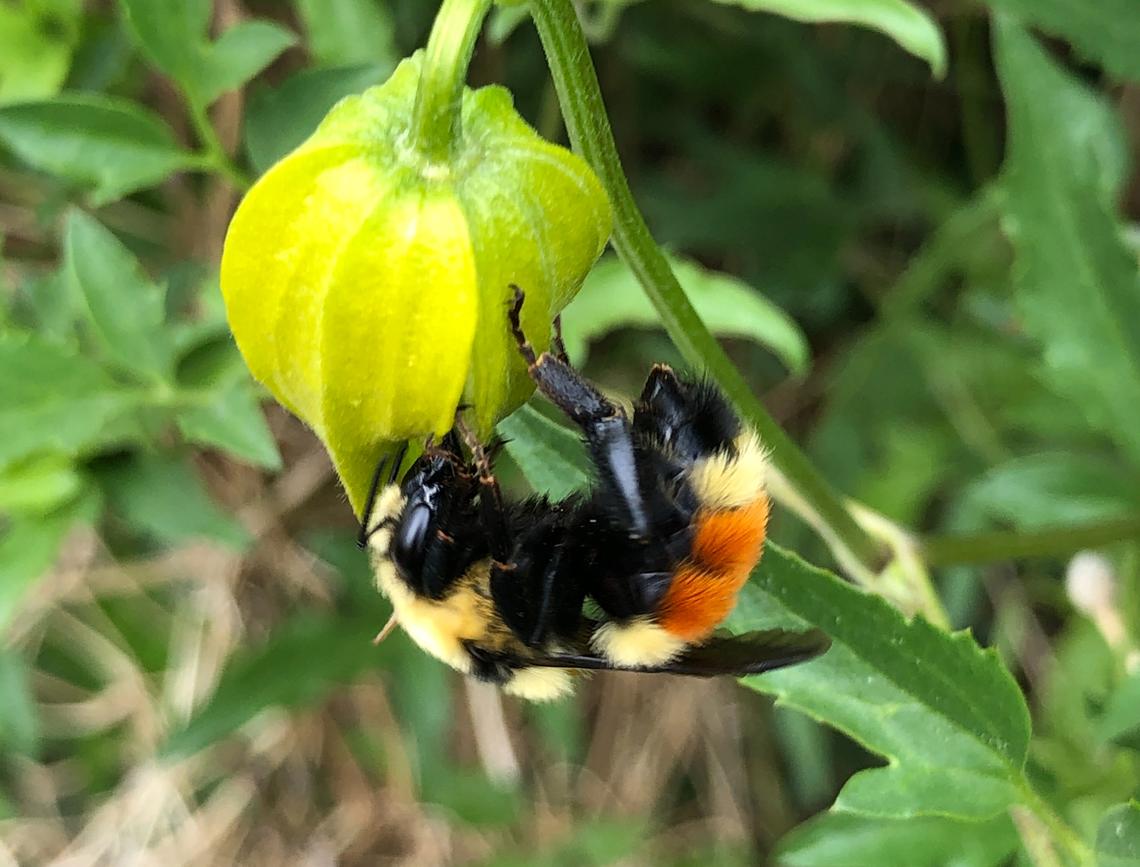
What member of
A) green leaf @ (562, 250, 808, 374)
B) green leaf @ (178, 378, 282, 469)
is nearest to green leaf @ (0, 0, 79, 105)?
green leaf @ (178, 378, 282, 469)

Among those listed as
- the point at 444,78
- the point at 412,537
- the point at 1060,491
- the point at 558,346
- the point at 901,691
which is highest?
the point at 444,78

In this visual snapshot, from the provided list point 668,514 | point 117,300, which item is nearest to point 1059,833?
point 668,514

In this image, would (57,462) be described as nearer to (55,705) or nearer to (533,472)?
(533,472)

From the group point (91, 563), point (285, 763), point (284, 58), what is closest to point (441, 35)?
point (284, 58)

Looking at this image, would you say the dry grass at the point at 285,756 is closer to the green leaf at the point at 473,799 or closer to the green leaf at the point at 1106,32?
the green leaf at the point at 473,799

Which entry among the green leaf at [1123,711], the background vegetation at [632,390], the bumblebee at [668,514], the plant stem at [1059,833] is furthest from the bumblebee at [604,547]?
the green leaf at [1123,711]

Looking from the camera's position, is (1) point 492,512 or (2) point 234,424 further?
→ (2) point 234,424

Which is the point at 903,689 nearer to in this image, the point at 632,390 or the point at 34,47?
the point at 632,390
